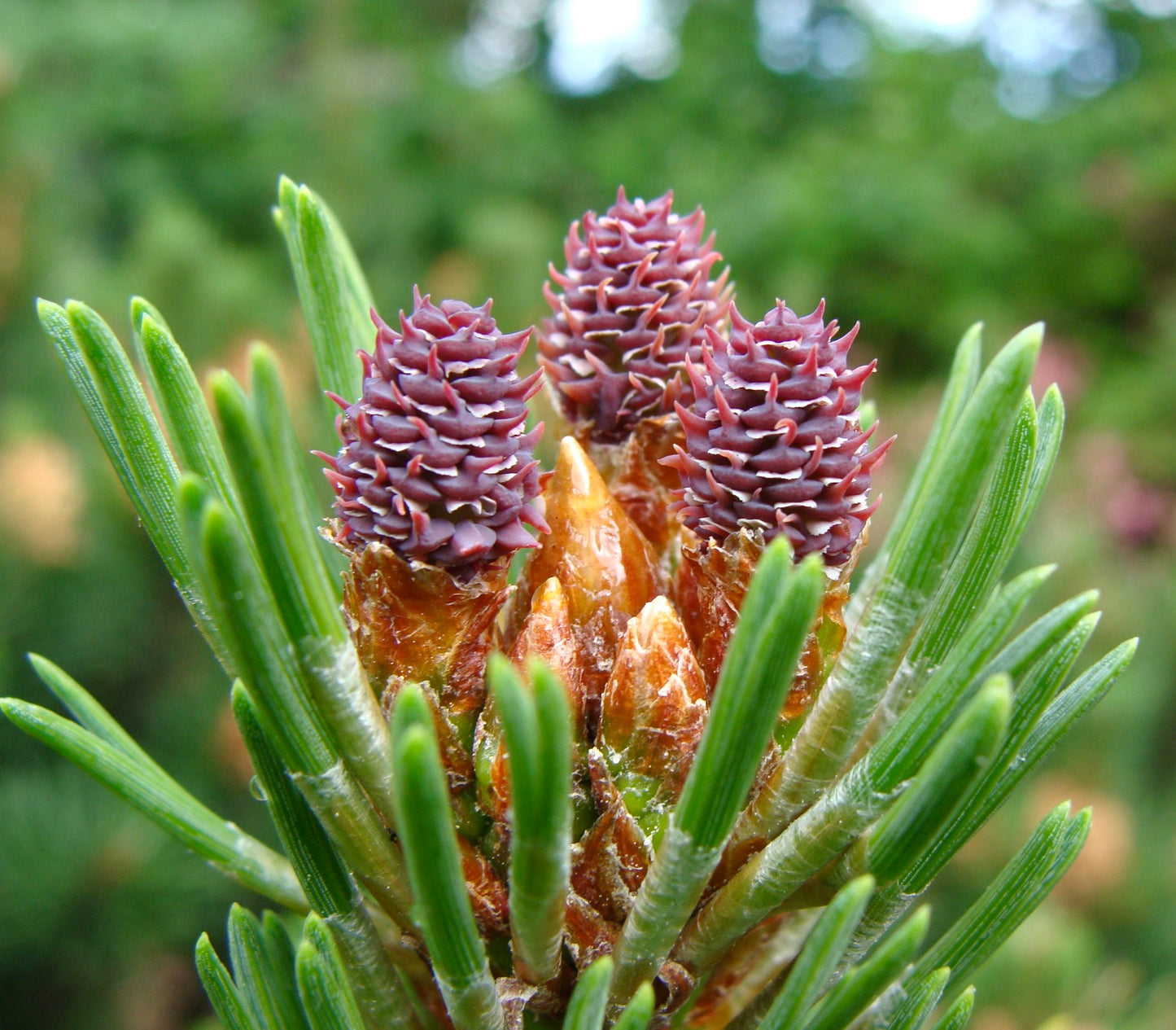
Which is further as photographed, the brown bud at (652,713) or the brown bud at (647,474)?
the brown bud at (647,474)

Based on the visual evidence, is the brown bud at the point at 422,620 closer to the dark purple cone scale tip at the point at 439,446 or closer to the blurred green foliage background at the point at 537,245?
the dark purple cone scale tip at the point at 439,446

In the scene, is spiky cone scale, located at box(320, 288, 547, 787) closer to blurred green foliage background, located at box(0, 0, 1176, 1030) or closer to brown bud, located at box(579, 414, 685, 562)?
brown bud, located at box(579, 414, 685, 562)

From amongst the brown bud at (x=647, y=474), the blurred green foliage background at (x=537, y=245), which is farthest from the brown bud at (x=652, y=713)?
the blurred green foliage background at (x=537, y=245)

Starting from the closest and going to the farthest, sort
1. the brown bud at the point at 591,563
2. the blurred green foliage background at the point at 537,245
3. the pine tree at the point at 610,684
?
the pine tree at the point at 610,684 → the brown bud at the point at 591,563 → the blurred green foliage background at the point at 537,245

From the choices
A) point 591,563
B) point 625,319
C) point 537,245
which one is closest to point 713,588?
point 591,563

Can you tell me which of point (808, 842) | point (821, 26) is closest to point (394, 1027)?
→ point (808, 842)
